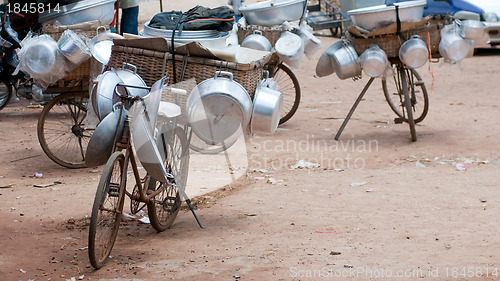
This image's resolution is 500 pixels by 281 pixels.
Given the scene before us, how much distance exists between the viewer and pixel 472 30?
23.0ft

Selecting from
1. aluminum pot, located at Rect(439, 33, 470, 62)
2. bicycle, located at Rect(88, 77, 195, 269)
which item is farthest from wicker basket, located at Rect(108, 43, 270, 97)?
aluminum pot, located at Rect(439, 33, 470, 62)

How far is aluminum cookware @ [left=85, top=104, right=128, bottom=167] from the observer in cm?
382

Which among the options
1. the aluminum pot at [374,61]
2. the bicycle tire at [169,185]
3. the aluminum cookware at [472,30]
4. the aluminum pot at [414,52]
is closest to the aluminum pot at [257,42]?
the aluminum pot at [374,61]

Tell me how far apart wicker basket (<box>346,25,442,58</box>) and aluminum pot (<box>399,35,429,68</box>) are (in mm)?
85

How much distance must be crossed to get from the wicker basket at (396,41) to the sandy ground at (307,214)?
3.45ft

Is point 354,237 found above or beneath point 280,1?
beneath

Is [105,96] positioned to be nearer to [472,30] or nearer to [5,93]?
[472,30]

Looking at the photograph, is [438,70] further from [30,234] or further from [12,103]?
[30,234]

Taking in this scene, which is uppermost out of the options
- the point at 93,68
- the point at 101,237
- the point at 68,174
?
the point at 93,68

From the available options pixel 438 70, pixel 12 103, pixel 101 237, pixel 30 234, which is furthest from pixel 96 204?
pixel 438 70

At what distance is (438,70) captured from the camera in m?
12.8

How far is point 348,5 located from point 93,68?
31.4ft

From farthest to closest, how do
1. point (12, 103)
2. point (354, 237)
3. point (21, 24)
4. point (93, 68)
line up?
point (12, 103)
point (21, 24)
point (93, 68)
point (354, 237)

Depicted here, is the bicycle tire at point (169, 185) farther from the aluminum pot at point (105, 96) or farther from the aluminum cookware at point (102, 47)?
the aluminum cookware at point (102, 47)
